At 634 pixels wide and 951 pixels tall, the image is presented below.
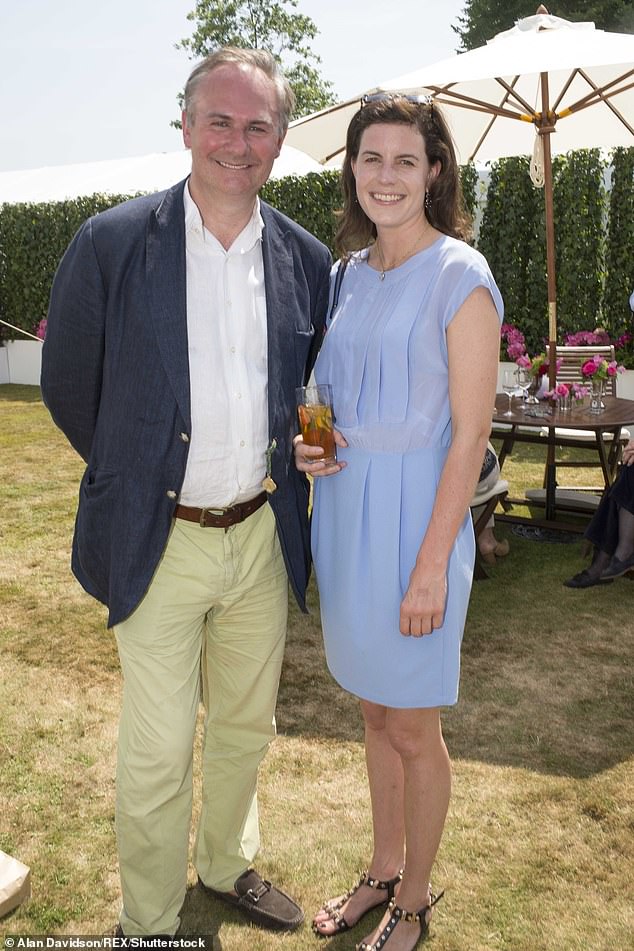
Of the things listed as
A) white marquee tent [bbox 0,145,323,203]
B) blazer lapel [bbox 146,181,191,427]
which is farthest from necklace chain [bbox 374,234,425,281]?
white marquee tent [bbox 0,145,323,203]

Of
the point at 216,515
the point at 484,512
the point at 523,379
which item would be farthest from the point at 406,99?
the point at 523,379

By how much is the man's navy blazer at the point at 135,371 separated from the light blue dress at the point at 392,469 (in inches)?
5.9

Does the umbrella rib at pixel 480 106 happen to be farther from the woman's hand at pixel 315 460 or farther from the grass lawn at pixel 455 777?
the woman's hand at pixel 315 460

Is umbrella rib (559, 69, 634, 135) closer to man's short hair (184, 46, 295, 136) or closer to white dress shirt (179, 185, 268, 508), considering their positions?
man's short hair (184, 46, 295, 136)

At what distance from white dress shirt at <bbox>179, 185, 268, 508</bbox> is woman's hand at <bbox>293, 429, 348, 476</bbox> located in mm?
107

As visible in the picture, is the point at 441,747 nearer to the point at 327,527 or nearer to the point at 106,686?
the point at 327,527

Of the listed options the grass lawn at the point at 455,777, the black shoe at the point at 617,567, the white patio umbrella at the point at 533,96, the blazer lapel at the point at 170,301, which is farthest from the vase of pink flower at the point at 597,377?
the blazer lapel at the point at 170,301

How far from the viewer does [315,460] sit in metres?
2.20

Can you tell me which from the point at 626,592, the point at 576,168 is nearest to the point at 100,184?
the point at 576,168

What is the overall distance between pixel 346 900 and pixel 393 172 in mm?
1924

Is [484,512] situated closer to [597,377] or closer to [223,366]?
[597,377]

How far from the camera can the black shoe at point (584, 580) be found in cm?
502

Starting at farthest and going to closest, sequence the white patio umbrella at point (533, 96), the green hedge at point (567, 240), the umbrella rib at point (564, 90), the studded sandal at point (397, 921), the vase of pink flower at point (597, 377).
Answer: the green hedge at point (567, 240) → the umbrella rib at point (564, 90) → the vase of pink flower at point (597, 377) → the white patio umbrella at point (533, 96) → the studded sandal at point (397, 921)

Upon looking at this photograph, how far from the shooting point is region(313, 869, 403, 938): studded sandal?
7.99 ft
